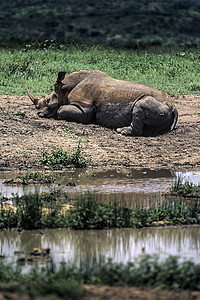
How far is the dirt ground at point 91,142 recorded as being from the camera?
11.1 metres

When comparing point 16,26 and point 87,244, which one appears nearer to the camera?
point 87,244

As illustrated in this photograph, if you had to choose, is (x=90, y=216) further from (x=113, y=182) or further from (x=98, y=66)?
(x=98, y=66)

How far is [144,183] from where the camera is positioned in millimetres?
9500

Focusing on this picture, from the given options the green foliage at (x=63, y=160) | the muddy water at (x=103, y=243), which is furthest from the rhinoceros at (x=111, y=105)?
the muddy water at (x=103, y=243)

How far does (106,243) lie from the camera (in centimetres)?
639

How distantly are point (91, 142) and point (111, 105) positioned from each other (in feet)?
5.15

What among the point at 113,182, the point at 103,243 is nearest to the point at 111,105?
the point at 113,182

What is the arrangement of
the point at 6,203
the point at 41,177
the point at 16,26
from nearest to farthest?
the point at 6,203 → the point at 41,177 → the point at 16,26

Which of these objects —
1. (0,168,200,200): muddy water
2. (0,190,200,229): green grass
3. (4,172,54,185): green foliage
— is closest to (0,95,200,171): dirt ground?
(0,168,200,200): muddy water

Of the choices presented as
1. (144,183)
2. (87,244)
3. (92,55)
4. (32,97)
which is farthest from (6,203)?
(92,55)

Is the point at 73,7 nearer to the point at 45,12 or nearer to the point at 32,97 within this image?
the point at 45,12

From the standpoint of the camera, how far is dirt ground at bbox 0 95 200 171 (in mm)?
11109

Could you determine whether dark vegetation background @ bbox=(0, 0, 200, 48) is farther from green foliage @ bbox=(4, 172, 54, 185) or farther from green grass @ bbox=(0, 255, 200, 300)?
green grass @ bbox=(0, 255, 200, 300)

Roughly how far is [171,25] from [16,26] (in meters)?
10.7
